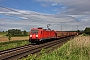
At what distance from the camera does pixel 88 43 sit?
1795 cm

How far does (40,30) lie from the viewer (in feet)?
110

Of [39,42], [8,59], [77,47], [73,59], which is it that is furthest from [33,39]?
[73,59]

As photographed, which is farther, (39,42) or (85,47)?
(39,42)

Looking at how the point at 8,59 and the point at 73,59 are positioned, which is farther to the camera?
the point at 8,59

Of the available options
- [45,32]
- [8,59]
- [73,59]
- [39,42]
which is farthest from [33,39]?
[73,59]

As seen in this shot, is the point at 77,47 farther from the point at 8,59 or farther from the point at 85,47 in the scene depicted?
the point at 8,59

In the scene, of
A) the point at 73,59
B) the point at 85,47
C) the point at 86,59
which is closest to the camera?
the point at 86,59

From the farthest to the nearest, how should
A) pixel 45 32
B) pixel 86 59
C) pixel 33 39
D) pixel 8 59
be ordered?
pixel 45 32 → pixel 33 39 → pixel 8 59 → pixel 86 59

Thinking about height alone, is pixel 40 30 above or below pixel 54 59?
above

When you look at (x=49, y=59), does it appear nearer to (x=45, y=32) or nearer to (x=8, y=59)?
(x=8, y=59)

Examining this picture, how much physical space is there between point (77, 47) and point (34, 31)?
16.8 metres

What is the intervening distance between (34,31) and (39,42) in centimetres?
233

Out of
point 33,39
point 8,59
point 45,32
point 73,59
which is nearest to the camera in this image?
point 73,59

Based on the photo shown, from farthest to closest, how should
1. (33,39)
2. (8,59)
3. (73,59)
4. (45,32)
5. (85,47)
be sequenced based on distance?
(45,32), (33,39), (85,47), (8,59), (73,59)
